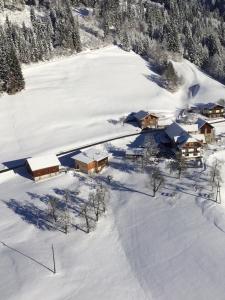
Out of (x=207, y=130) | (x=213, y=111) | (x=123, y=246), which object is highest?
(x=213, y=111)

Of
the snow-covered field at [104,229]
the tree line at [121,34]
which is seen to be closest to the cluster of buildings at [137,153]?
the snow-covered field at [104,229]

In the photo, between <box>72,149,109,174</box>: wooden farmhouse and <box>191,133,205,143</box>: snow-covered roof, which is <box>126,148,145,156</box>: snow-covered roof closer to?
<box>72,149,109,174</box>: wooden farmhouse

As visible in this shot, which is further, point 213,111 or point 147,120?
point 213,111

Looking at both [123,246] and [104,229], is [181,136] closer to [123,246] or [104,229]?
[104,229]

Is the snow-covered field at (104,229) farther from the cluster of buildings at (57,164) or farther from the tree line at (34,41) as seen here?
the tree line at (34,41)

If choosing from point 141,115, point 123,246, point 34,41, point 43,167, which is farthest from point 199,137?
point 34,41

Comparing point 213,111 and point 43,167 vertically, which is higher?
point 43,167
